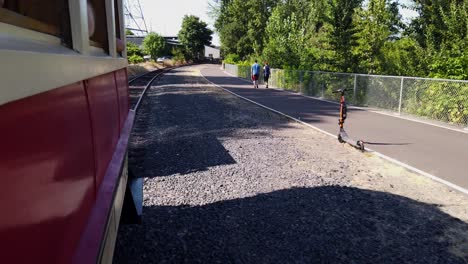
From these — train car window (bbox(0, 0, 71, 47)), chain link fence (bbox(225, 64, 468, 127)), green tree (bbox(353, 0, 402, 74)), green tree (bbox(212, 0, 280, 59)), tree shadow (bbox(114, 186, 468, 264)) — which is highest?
green tree (bbox(212, 0, 280, 59))

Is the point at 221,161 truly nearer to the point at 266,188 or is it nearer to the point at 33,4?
the point at 266,188

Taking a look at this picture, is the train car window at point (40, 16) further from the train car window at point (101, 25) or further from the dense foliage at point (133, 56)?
the dense foliage at point (133, 56)

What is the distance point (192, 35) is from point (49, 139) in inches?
3890

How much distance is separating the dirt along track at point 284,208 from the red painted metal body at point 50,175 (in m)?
2.06

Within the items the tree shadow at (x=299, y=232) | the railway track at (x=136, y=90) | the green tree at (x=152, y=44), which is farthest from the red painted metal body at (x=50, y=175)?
the green tree at (x=152, y=44)

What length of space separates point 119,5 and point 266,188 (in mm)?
3002

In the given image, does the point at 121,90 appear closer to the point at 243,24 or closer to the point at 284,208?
the point at 284,208

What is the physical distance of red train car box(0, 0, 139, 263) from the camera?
0.84m

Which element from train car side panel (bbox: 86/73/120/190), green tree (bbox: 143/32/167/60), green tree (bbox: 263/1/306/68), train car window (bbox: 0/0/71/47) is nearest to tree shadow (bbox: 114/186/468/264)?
train car side panel (bbox: 86/73/120/190)

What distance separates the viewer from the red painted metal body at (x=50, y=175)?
85cm

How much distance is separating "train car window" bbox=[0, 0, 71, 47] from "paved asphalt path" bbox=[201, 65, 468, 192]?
18.9 ft

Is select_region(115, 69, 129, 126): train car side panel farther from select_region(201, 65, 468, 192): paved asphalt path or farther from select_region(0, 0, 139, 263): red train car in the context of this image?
select_region(201, 65, 468, 192): paved asphalt path

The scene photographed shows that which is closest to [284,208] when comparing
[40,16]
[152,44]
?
[40,16]

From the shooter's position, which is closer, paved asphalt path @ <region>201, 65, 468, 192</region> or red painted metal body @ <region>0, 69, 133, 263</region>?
red painted metal body @ <region>0, 69, 133, 263</region>
